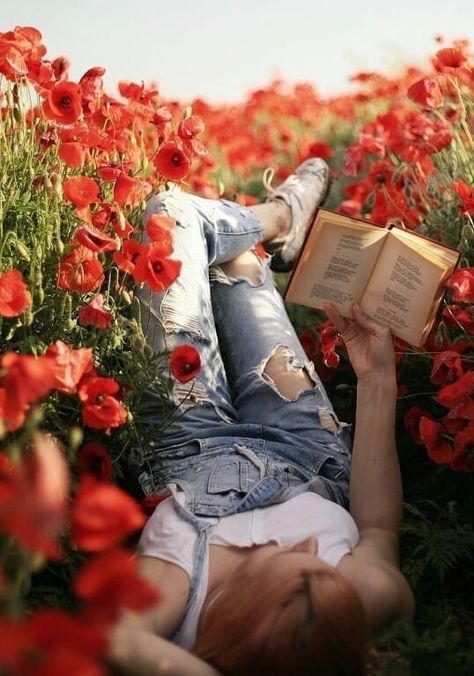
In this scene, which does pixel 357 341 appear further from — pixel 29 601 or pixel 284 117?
pixel 284 117

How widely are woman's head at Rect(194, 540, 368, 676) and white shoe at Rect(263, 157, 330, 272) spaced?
5.04ft

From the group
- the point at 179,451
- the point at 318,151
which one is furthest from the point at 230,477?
the point at 318,151

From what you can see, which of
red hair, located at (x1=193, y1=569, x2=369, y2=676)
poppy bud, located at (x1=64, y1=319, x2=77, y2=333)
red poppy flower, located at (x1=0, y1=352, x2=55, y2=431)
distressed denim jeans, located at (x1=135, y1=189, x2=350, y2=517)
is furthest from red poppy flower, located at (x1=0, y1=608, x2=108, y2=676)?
poppy bud, located at (x1=64, y1=319, x2=77, y2=333)

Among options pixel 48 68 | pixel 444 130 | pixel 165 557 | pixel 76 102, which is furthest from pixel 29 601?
pixel 444 130

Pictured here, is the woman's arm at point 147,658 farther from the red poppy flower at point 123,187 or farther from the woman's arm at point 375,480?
the red poppy flower at point 123,187

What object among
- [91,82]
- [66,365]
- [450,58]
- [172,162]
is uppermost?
[450,58]

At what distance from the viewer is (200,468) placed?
7.33 feet

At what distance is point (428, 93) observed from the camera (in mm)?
3000

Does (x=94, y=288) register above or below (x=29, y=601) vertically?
above

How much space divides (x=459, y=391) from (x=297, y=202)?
115 cm

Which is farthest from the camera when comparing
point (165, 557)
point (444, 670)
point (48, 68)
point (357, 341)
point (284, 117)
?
point (284, 117)

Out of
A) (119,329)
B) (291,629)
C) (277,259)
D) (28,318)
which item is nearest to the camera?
(291,629)

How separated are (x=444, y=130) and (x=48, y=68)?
3.92 feet

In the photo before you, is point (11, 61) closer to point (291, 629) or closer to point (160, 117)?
point (160, 117)
